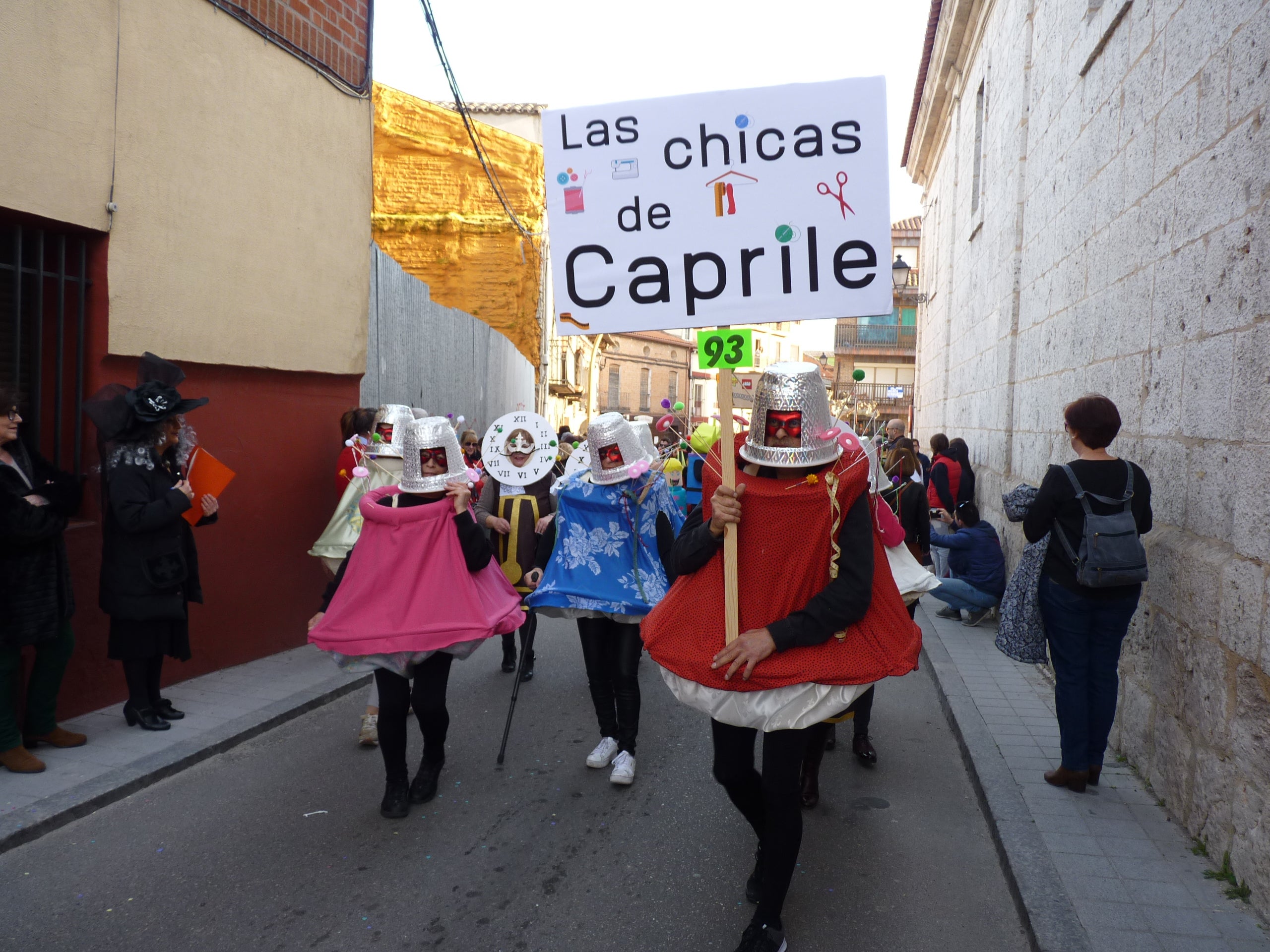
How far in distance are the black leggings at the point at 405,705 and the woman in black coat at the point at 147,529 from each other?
5.52 feet

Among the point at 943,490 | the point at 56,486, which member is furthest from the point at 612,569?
the point at 943,490

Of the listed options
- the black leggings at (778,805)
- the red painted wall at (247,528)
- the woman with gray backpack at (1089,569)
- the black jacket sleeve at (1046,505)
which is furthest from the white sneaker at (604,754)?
the red painted wall at (247,528)

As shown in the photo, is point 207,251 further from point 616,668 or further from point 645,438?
point 616,668

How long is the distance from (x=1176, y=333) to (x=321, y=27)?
6.58 metres

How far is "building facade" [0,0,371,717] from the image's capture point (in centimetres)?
514

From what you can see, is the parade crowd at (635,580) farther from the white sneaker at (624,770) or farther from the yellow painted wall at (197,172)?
the yellow painted wall at (197,172)

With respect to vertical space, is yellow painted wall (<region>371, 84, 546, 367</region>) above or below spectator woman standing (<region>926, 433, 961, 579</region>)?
above

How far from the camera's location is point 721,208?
3361 millimetres

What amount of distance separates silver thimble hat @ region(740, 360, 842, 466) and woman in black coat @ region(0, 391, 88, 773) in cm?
350

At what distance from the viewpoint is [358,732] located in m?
5.45

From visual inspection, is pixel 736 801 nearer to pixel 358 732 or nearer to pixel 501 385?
pixel 358 732

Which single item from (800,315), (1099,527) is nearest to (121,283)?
(800,315)

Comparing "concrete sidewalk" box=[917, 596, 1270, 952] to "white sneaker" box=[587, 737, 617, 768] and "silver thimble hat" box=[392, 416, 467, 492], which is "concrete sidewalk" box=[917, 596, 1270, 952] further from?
"silver thimble hat" box=[392, 416, 467, 492]

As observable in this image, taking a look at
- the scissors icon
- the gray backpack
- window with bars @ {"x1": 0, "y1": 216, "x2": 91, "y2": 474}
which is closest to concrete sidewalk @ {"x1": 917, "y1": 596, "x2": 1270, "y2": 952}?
the gray backpack
